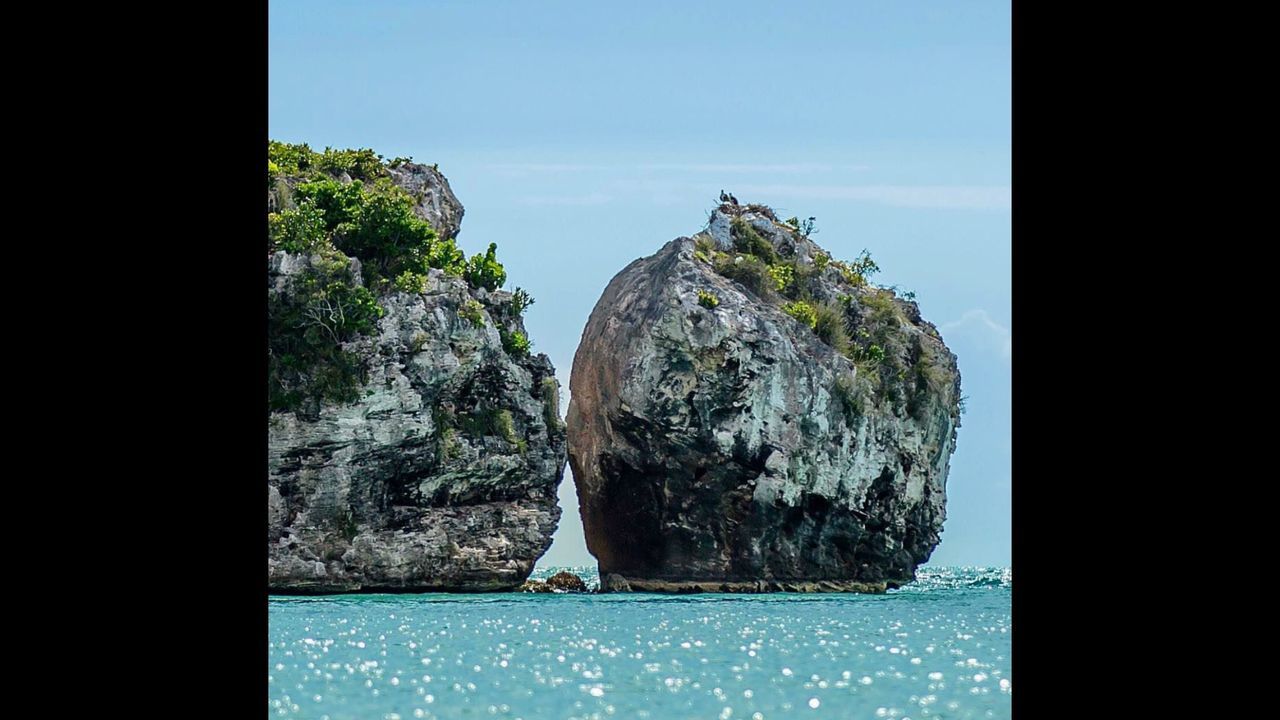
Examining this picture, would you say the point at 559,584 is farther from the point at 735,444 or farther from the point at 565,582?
the point at 735,444

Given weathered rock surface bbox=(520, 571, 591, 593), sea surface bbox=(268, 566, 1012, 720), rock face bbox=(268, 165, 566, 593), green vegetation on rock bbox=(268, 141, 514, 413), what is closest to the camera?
sea surface bbox=(268, 566, 1012, 720)

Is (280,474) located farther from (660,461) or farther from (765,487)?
(765,487)

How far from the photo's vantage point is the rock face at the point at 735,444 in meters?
25.6

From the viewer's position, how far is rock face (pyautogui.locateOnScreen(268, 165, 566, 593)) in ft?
75.4

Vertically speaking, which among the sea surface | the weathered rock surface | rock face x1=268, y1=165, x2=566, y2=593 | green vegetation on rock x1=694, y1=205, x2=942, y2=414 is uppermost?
green vegetation on rock x1=694, y1=205, x2=942, y2=414

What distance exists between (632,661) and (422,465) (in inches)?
429

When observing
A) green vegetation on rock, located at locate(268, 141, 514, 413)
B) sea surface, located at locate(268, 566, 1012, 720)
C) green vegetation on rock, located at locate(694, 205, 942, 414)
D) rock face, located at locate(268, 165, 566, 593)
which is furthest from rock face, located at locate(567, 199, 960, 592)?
sea surface, located at locate(268, 566, 1012, 720)

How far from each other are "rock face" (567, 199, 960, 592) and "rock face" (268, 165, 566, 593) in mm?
1744

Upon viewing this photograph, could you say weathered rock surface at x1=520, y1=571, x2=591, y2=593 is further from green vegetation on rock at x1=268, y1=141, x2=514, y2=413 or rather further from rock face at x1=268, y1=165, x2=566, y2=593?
green vegetation on rock at x1=268, y1=141, x2=514, y2=413

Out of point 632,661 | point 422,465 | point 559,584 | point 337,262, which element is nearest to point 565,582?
point 559,584

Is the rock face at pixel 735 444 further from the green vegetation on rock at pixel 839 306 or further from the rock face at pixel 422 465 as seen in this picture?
the rock face at pixel 422 465

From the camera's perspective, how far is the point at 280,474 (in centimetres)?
2291
